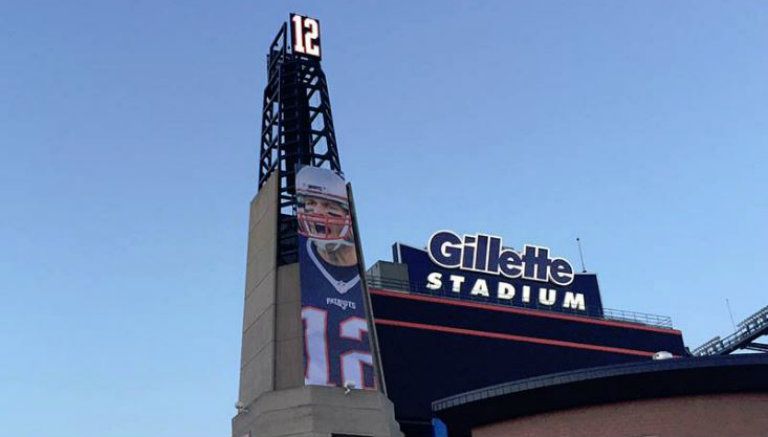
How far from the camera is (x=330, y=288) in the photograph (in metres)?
61.6

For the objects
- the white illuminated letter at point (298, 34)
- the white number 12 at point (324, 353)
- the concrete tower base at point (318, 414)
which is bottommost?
the concrete tower base at point (318, 414)

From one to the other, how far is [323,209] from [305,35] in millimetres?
19685

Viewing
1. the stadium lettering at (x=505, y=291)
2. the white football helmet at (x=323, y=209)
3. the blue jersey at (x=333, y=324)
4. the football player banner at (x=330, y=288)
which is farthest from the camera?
the stadium lettering at (x=505, y=291)

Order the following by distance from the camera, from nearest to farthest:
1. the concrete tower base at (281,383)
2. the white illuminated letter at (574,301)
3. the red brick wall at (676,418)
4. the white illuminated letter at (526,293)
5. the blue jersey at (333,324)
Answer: the red brick wall at (676,418) → the concrete tower base at (281,383) → the blue jersey at (333,324) → the white illuminated letter at (526,293) → the white illuminated letter at (574,301)

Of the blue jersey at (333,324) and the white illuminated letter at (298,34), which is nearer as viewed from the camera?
→ the blue jersey at (333,324)

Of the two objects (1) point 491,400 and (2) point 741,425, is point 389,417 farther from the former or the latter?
(2) point 741,425

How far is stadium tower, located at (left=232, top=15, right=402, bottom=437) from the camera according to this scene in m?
55.8

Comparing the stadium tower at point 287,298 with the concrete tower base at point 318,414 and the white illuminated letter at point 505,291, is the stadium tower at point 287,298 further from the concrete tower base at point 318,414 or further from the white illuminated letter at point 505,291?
the white illuminated letter at point 505,291

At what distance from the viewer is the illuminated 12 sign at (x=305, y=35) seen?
7581cm

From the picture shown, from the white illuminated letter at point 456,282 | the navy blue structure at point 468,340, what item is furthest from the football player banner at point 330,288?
the white illuminated letter at point 456,282

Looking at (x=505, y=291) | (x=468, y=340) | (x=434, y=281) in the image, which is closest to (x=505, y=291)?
(x=505, y=291)

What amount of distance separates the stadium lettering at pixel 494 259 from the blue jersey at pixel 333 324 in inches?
829

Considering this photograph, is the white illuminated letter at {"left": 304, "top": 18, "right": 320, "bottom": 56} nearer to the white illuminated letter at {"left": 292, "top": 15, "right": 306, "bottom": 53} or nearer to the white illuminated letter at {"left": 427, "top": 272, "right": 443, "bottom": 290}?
the white illuminated letter at {"left": 292, "top": 15, "right": 306, "bottom": 53}

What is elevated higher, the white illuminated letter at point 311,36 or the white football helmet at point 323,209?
the white illuminated letter at point 311,36
